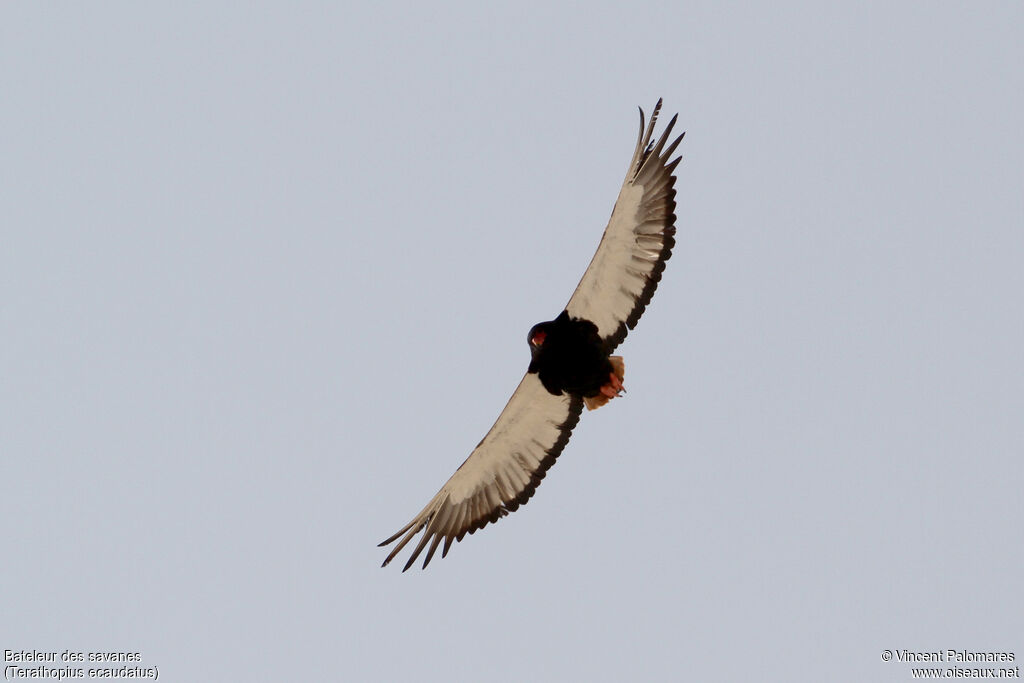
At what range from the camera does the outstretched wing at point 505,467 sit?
74.1ft

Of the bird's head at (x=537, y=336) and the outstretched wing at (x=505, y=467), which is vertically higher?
the bird's head at (x=537, y=336)

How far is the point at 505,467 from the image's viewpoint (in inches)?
914

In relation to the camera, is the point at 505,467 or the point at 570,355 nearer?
the point at 570,355

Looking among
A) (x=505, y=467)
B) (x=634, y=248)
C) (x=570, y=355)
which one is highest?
(x=634, y=248)

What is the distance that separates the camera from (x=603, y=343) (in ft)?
73.3

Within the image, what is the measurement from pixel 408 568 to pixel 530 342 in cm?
378

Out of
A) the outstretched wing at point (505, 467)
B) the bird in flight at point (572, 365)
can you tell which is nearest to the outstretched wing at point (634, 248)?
the bird in flight at point (572, 365)

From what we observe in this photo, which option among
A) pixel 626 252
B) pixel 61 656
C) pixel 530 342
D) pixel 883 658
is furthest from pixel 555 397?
pixel 61 656

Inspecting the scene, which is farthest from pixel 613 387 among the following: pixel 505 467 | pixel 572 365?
pixel 505 467

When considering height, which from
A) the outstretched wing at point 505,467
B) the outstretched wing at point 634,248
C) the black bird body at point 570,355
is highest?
the outstretched wing at point 634,248

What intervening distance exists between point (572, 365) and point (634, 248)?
1.91 m

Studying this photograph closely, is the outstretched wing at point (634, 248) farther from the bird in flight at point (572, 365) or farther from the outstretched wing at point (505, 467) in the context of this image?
the outstretched wing at point (505, 467)

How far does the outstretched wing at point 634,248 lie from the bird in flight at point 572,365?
0.6 inches

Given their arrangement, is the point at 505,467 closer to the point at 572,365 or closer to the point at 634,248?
the point at 572,365
